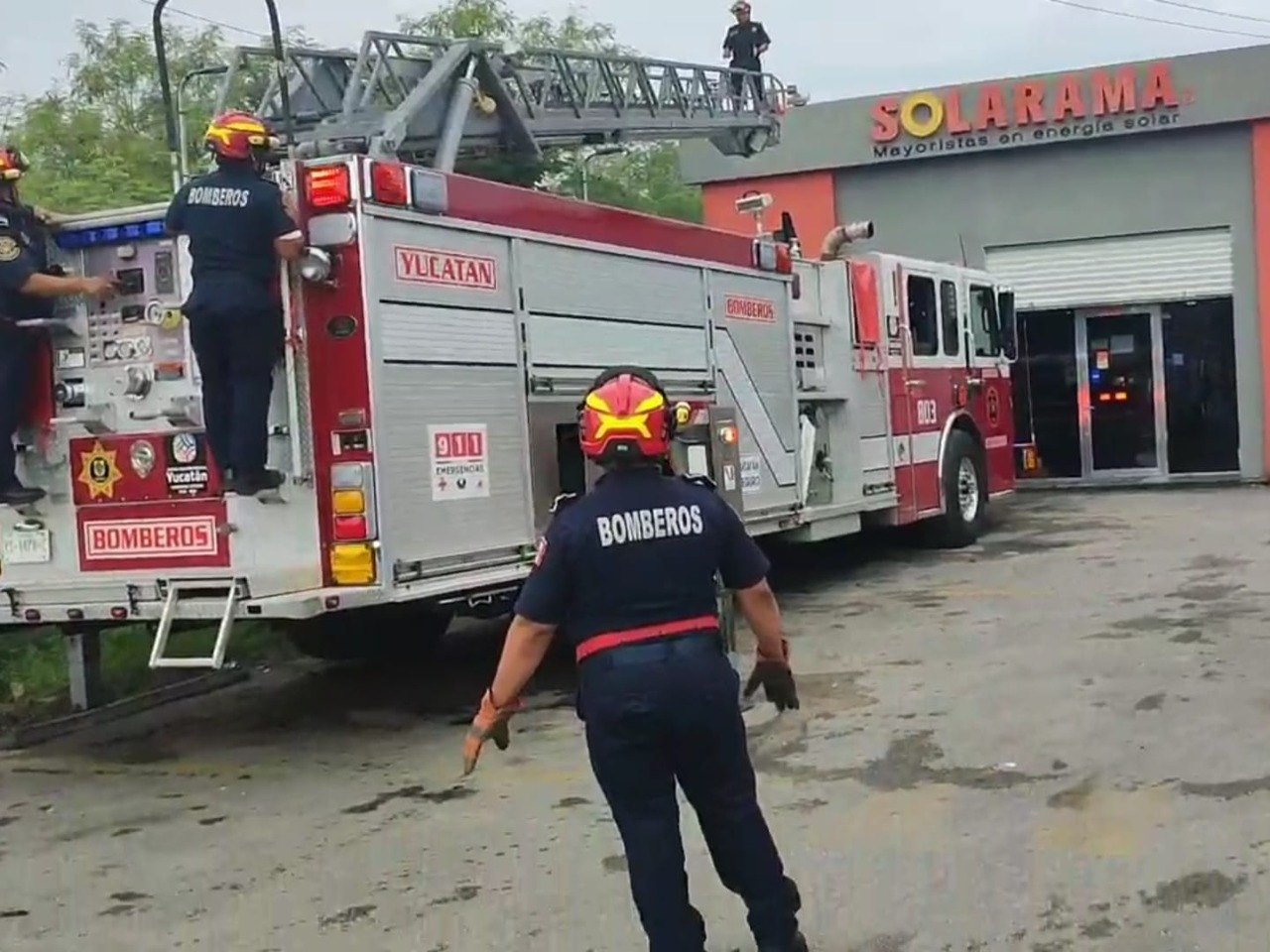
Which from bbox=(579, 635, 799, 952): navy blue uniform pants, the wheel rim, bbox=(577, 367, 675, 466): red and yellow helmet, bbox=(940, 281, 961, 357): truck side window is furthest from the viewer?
the wheel rim

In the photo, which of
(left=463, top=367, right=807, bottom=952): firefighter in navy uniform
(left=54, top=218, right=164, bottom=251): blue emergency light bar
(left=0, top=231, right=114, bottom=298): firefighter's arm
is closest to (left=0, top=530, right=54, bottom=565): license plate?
(left=0, top=231, right=114, bottom=298): firefighter's arm

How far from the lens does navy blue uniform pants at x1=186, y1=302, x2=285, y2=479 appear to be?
7.34m

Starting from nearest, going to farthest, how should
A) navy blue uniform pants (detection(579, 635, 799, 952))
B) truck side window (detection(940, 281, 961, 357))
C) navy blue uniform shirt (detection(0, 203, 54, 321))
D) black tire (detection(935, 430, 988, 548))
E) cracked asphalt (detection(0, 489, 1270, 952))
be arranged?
navy blue uniform pants (detection(579, 635, 799, 952))
cracked asphalt (detection(0, 489, 1270, 952))
navy blue uniform shirt (detection(0, 203, 54, 321))
black tire (detection(935, 430, 988, 548))
truck side window (detection(940, 281, 961, 357))

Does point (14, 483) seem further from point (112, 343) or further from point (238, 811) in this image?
point (238, 811)

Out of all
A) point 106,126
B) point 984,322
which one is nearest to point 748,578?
point 984,322

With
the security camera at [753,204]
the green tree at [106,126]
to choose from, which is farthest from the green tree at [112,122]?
the security camera at [753,204]

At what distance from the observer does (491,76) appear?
449 inches

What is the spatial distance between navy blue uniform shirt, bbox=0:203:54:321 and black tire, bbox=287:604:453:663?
2.25m

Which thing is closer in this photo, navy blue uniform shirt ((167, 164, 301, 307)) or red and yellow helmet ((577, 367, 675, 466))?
red and yellow helmet ((577, 367, 675, 466))

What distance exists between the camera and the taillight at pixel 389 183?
7.54 meters

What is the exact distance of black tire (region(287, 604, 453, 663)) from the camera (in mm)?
9578

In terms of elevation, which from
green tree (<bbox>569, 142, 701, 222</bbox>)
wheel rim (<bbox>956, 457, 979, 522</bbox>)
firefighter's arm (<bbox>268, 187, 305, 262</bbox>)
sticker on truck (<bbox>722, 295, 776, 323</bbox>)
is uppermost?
green tree (<bbox>569, 142, 701, 222</bbox>)

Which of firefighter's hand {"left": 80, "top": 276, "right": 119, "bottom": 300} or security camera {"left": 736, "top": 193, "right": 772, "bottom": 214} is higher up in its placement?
security camera {"left": 736, "top": 193, "right": 772, "bottom": 214}

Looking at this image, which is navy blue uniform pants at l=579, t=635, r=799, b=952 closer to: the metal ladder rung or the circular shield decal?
the metal ladder rung
